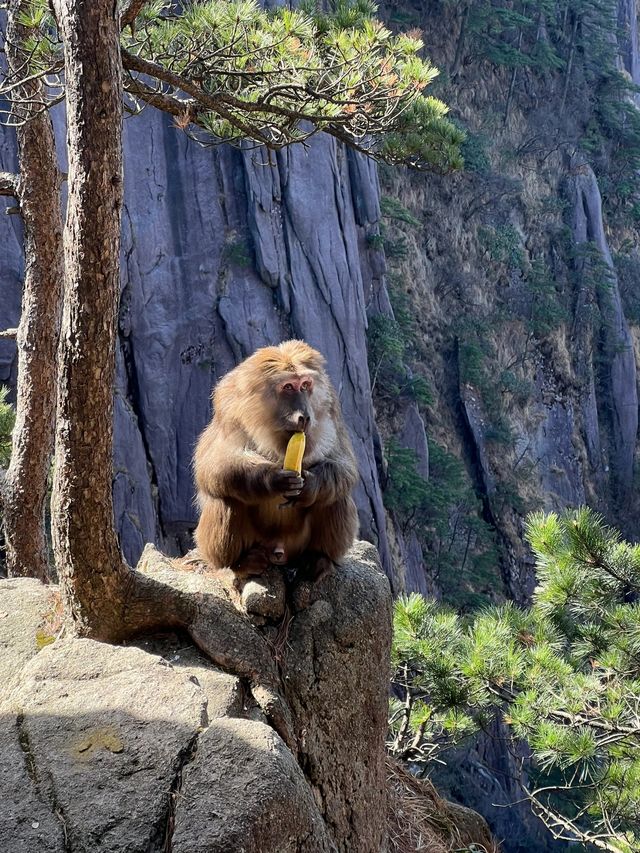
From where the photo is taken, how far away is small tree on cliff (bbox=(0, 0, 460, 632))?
270cm

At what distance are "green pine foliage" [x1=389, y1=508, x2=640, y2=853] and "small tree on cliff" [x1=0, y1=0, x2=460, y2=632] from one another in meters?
2.19

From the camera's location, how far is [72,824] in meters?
2.19

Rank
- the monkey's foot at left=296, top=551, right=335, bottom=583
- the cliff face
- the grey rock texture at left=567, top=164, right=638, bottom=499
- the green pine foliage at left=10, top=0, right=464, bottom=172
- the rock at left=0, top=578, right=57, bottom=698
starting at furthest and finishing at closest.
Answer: the grey rock texture at left=567, top=164, right=638, bottom=499
the cliff face
the green pine foliage at left=10, top=0, right=464, bottom=172
the monkey's foot at left=296, top=551, right=335, bottom=583
the rock at left=0, top=578, right=57, bottom=698

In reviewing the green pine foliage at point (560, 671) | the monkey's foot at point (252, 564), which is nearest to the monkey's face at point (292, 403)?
the monkey's foot at point (252, 564)

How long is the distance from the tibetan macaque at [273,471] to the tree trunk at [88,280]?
700mm

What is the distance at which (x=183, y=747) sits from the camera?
7.87 ft

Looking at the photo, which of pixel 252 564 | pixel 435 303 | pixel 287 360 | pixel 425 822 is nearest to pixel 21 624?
pixel 252 564

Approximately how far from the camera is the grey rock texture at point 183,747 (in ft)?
7.22

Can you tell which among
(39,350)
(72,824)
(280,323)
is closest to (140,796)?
(72,824)

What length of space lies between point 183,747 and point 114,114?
6.30 ft

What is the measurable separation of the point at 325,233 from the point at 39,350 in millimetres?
12243

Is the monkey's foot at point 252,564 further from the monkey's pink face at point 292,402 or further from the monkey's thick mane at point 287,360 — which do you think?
the monkey's thick mane at point 287,360

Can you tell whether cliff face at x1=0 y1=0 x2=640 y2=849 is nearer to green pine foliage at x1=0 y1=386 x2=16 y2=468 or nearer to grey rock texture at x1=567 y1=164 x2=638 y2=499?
grey rock texture at x1=567 y1=164 x2=638 y2=499

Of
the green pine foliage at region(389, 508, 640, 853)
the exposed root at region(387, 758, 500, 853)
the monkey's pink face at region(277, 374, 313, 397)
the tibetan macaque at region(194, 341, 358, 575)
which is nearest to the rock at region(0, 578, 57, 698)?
the tibetan macaque at region(194, 341, 358, 575)
